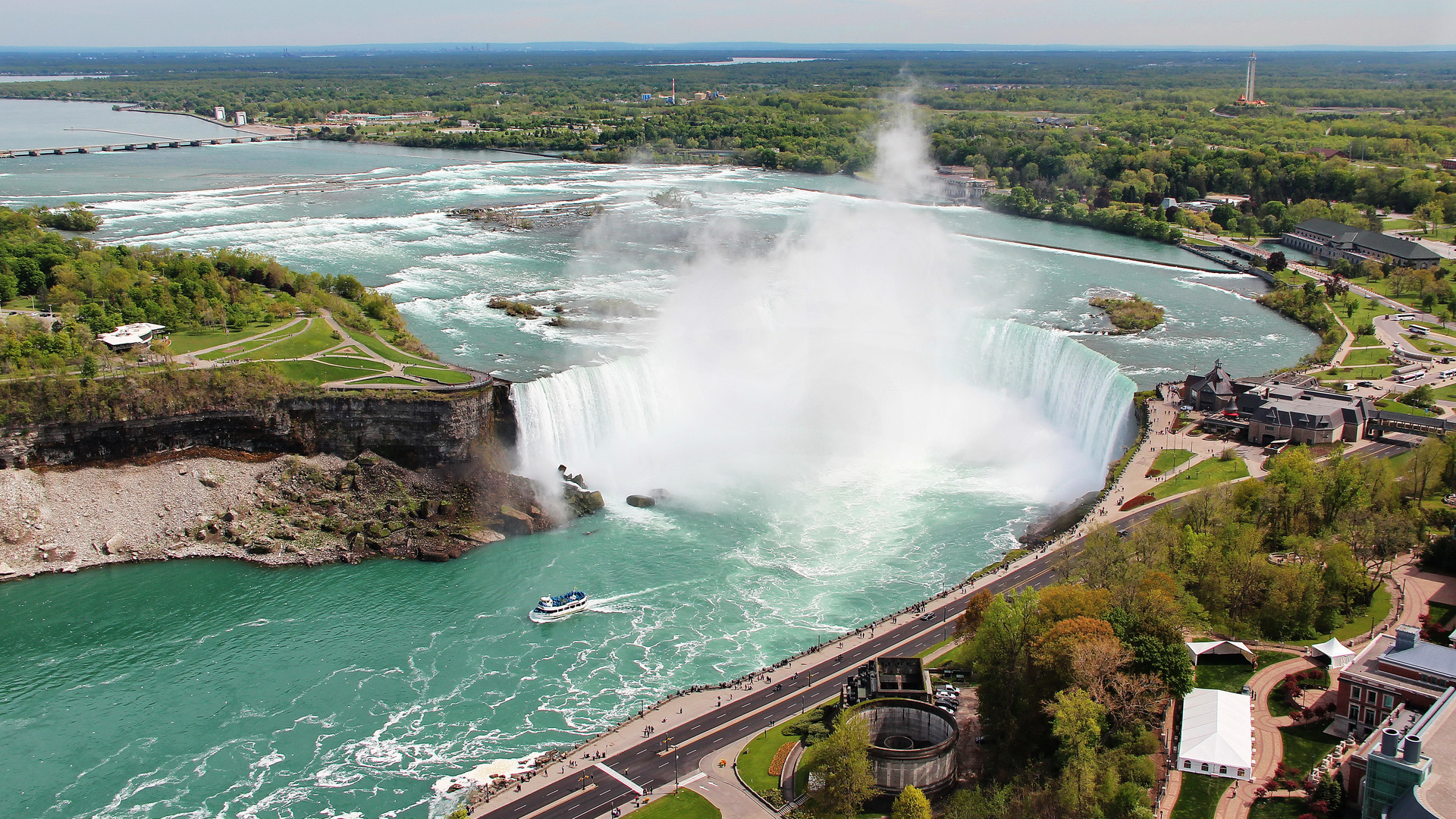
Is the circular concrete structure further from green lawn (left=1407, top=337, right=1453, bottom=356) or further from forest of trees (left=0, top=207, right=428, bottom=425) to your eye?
green lawn (left=1407, top=337, right=1453, bottom=356)

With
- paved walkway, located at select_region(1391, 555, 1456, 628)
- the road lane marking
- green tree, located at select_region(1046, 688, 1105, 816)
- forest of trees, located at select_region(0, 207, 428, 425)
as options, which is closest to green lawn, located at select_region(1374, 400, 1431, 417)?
paved walkway, located at select_region(1391, 555, 1456, 628)

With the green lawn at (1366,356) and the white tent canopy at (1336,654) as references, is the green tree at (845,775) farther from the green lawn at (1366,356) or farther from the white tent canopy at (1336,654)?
the green lawn at (1366,356)

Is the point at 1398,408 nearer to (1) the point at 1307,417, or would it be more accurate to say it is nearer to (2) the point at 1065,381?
(1) the point at 1307,417

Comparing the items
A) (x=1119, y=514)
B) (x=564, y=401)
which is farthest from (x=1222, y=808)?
(x=564, y=401)

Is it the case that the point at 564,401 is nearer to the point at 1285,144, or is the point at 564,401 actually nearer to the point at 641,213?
the point at 641,213

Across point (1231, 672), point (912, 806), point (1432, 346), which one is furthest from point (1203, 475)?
point (1432, 346)
